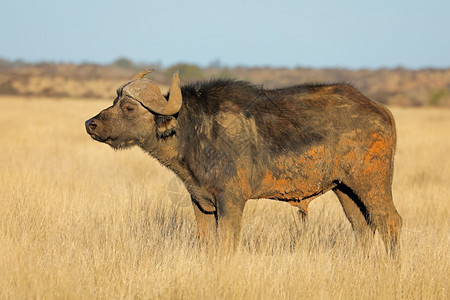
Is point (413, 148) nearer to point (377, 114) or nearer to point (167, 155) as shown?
point (377, 114)

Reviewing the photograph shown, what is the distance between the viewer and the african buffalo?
5840 millimetres

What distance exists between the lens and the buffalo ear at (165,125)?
5914 millimetres

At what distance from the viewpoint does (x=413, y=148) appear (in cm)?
1736

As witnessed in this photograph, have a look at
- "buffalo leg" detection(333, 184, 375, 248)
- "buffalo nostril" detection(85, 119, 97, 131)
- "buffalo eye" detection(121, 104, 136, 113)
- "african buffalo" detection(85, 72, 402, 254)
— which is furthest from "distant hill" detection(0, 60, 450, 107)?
"buffalo nostril" detection(85, 119, 97, 131)

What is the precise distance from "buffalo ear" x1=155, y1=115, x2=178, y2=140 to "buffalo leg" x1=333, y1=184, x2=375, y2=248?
2163mm

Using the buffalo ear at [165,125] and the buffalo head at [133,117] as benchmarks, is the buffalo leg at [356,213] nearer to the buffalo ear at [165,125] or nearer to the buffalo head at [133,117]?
the buffalo ear at [165,125]

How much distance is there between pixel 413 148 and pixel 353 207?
1142cm

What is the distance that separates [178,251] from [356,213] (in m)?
2.37

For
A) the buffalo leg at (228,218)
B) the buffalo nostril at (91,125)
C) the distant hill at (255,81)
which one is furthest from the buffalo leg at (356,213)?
the distant hill at (255,81)

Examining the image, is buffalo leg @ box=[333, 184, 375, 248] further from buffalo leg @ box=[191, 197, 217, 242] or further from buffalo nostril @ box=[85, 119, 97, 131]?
buffalo nostril @ box=[85, 119, 97, 131]

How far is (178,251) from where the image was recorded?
5.75 metres

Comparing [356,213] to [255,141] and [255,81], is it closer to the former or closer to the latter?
[255,141]

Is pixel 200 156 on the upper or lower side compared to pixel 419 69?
lower

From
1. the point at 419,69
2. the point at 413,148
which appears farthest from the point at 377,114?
the point at 419,69
